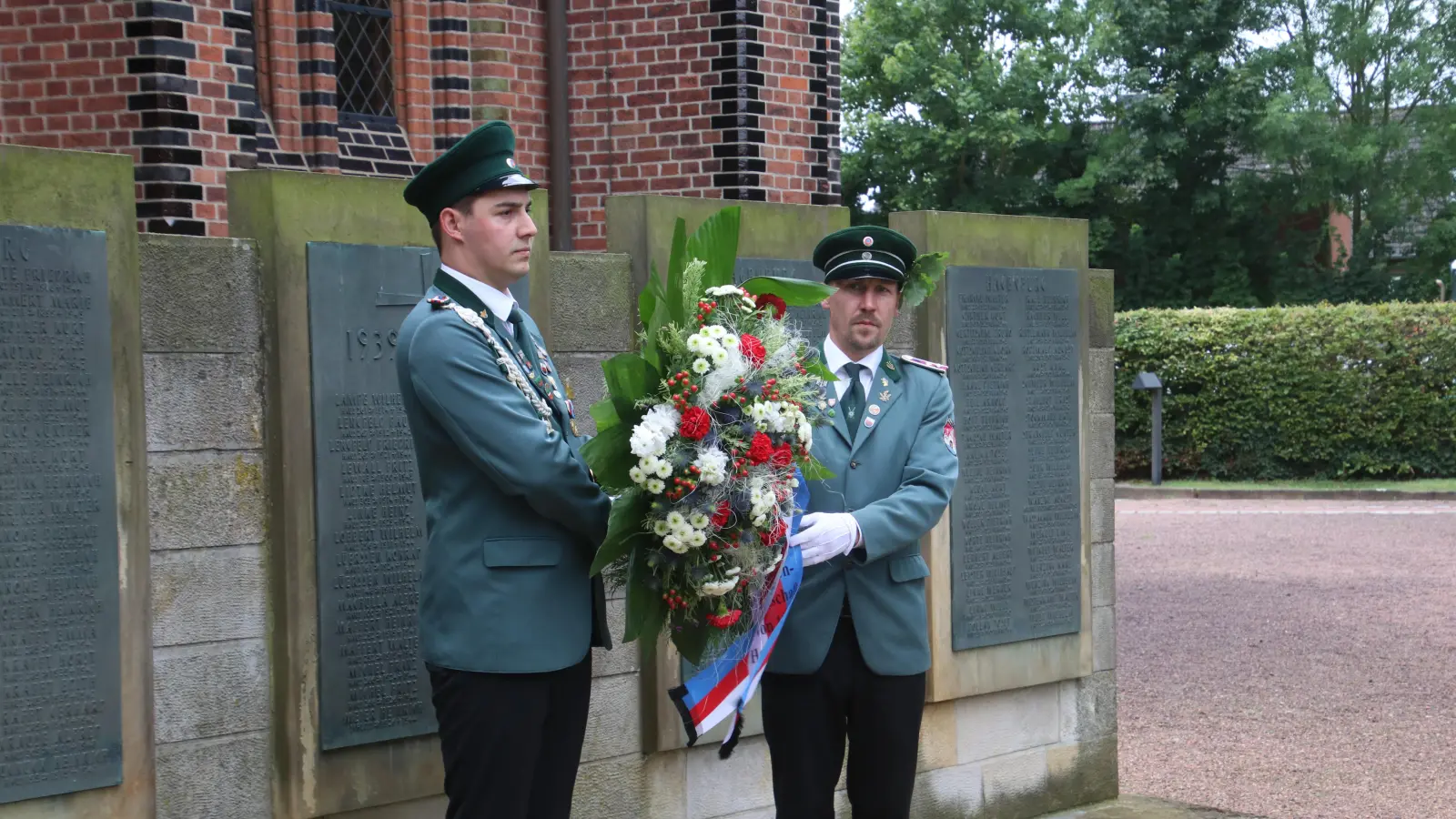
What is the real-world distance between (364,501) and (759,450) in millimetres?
1401

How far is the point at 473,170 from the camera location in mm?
3371

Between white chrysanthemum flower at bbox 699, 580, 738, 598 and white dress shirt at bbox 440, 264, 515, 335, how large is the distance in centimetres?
67

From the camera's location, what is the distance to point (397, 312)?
438 centimetres

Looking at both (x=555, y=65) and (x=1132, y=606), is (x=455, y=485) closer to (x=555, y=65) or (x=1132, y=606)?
(x=555, y=65)

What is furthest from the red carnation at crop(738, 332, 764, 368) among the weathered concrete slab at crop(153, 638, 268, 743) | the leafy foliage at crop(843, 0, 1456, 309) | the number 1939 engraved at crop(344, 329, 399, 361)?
the leafy foliage at crop(843, 0, 1456, 309)

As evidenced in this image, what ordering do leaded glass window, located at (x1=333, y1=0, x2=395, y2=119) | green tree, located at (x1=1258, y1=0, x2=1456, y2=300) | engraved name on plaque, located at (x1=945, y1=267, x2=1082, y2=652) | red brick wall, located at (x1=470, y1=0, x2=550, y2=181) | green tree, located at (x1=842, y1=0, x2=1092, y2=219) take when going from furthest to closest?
green tree, located at (x1=842, y1=0, x2=1092, y2=219)
green tree, located at (x1=1258, y1=0, x2=1456, y2=300)
red brick wall, located at (x1=470, y1=0, x2=550, y2=181)
leaded glass window, located at (x1=333, y1=0, x2=395, y2=119)
engraved name on plaque, located at (x1=945, y1=267, x2=1082, y2=652)

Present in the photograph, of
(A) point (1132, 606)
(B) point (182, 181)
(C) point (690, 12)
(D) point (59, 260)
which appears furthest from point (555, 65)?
(D) point (59, 260)

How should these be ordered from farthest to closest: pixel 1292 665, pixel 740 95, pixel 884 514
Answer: pixel 1292 665 < pixel 740 95 < pixel 884 514

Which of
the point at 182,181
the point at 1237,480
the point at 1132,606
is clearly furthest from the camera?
the point at 1237,480

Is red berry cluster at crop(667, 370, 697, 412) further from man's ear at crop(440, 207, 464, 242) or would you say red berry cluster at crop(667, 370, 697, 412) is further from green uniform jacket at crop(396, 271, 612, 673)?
man's ear at crop(440, 207, 464, 242)

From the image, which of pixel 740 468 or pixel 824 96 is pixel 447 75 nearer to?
pixel 824 96

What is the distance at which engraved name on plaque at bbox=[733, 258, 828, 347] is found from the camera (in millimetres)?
5184

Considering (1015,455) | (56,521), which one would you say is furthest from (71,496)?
(1015,455)

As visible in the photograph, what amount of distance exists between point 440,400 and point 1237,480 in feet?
63.3
